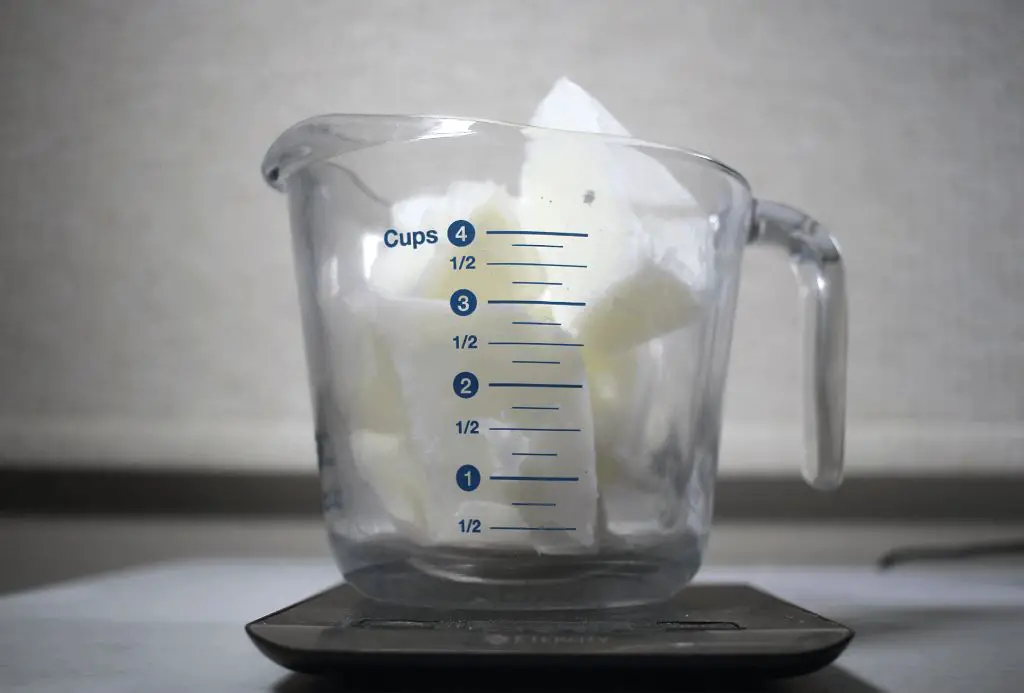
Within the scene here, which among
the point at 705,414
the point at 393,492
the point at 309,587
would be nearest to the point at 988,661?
the point at 705,414

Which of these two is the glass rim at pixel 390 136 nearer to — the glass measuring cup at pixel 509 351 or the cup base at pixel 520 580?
the glass measuring cup at pixel 509 351

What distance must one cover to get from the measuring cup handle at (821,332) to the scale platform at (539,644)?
0.34 ft

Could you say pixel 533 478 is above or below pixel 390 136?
below

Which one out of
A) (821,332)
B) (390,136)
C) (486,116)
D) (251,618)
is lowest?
(251,618)

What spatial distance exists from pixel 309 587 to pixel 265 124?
45 centimetres

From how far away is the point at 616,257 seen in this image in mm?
336

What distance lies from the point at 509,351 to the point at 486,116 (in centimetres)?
48

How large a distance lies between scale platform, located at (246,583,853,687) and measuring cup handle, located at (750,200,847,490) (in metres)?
0.10

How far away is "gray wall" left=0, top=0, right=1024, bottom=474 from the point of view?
2.49 feet

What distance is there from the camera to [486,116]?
759mm

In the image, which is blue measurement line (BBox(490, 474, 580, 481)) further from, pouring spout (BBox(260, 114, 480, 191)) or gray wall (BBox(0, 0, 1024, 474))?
gray wall (BBox(0, 0, 1024, 474))

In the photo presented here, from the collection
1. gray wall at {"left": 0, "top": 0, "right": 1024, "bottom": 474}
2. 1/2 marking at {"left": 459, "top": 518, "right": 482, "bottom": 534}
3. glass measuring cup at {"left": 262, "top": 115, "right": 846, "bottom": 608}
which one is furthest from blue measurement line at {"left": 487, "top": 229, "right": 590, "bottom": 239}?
gray wall at {"left": 0, "top": 0, "right": 1024, "bottom": 474}

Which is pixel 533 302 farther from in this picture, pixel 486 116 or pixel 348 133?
pixel 486 116

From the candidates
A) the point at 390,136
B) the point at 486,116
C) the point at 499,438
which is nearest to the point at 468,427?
the point at 499,438
